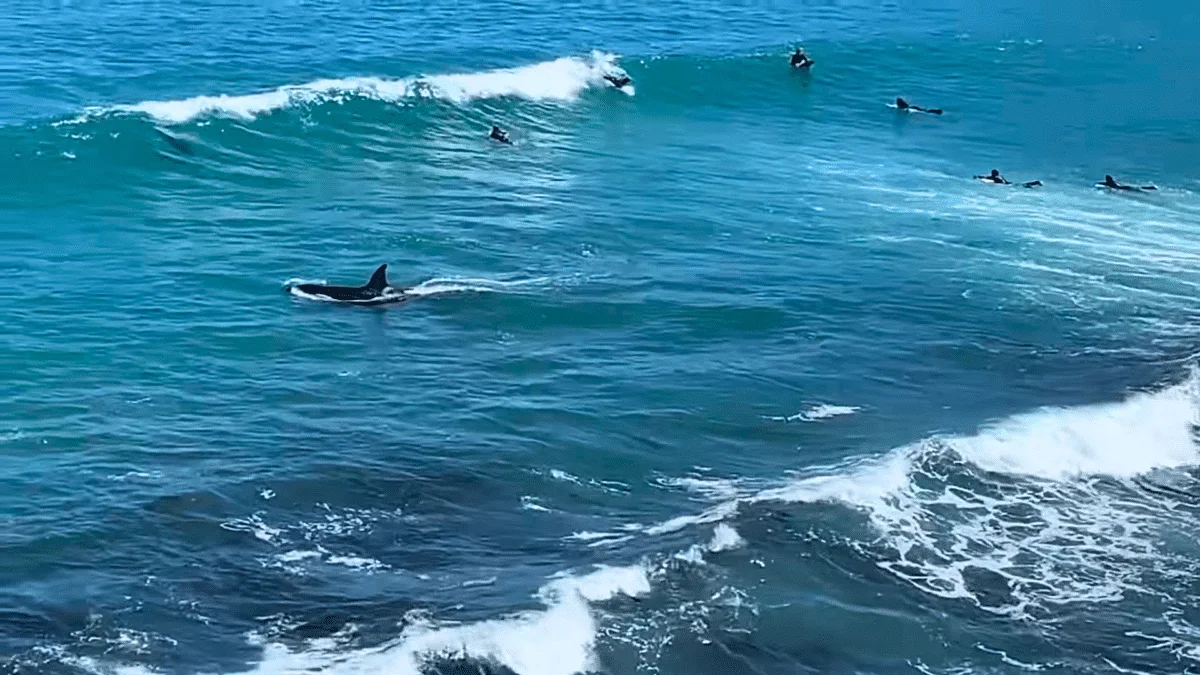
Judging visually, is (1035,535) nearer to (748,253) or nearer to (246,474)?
(246,474)

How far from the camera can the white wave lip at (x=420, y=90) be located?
5238 cm

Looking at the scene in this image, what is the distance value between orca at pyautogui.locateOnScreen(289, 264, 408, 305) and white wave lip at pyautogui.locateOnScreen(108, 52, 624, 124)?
637 inches

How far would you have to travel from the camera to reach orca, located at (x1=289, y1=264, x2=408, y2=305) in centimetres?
3706

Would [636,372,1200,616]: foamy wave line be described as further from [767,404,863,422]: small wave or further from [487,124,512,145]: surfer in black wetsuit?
[487,124,512,145]: surfer in black wetsuit

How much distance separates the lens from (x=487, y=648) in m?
22.7

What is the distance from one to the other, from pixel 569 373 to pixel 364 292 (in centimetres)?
625

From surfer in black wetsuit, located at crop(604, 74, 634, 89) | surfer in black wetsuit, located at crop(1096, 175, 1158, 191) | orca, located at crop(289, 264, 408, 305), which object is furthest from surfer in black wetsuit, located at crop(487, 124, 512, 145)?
surfer in black wetsuit, located at crop(1096, 175, 1158, 191)

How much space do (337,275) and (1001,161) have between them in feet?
91.2

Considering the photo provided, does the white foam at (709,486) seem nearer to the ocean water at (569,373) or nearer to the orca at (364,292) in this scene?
the ocean water at (569,373)

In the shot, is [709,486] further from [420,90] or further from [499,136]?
[420,90]

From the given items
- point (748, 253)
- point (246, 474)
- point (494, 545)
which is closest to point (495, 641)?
point (494, 545)

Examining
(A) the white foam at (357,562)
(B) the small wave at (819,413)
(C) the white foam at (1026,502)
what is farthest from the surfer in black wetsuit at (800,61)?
(A) the white foam at (357,562)

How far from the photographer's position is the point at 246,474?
91.9 ft

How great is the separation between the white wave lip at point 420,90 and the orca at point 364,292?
16.2 meters
